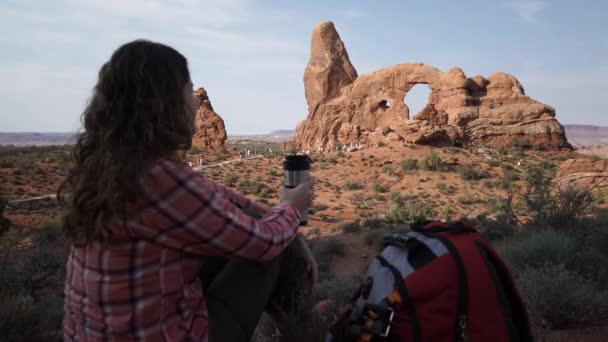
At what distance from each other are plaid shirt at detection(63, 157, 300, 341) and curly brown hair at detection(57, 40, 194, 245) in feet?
0.17

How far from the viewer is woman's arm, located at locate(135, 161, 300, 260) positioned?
127 centimetres

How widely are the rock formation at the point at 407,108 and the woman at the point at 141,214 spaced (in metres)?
25.1

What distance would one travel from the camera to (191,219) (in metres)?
1.30

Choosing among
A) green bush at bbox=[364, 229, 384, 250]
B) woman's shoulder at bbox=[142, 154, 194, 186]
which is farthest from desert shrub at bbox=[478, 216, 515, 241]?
woman's shoulder at bbox=[142, 154, 194, 186]

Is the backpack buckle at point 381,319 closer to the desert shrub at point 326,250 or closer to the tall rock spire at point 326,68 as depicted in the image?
the desert shrub at point 326,250

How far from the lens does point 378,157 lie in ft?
82.0

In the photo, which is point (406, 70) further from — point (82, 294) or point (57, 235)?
point (82, 294)

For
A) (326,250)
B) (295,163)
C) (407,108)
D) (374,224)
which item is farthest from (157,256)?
(407,108)

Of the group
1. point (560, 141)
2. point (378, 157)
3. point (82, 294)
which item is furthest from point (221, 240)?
point (560, 141)

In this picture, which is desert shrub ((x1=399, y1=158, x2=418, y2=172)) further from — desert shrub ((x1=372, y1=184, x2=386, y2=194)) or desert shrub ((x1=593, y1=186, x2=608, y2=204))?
desert shrub ((x1=593, y1=186, x2=608, y2=204))

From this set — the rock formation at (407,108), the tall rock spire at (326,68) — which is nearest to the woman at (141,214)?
the rock formation at (407,108)

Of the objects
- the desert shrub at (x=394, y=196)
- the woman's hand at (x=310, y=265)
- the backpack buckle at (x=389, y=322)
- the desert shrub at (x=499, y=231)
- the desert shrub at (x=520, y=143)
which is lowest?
the desert shrub at (x=394, y=196)

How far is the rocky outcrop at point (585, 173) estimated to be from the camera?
14133 mm

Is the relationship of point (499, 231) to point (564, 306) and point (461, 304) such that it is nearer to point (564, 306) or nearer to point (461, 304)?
point (564, 306)
